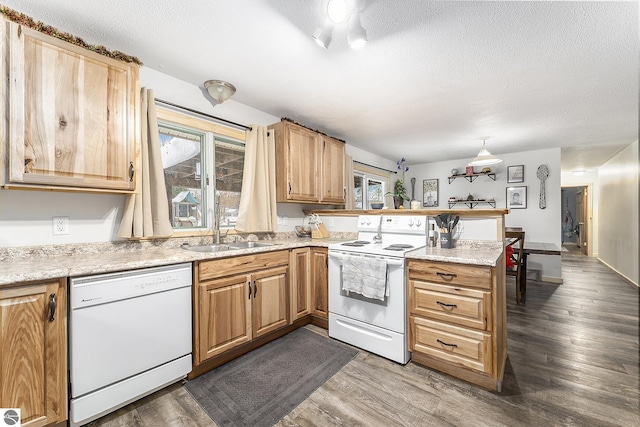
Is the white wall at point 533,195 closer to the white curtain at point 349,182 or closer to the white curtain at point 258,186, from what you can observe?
the white curtain at point 349,182

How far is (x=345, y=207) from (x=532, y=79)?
2.56 meters

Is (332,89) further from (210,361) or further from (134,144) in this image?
(210,361)

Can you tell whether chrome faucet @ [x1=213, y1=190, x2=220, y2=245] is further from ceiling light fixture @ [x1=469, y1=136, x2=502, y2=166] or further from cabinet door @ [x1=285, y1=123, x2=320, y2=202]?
ceiling light fixture @ [x1=469, y1=136, x2=502, y2=166]

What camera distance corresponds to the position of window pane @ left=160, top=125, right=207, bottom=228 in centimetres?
267

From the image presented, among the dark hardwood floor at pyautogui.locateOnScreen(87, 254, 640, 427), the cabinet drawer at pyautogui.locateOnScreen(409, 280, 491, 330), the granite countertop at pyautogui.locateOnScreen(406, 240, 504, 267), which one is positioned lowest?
the dark hardwood floor at pyautogui.locateOnScreen(87, 254, 640, 427)

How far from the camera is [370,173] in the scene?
5.50m

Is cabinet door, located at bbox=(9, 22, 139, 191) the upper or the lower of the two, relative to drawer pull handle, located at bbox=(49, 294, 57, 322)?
upper

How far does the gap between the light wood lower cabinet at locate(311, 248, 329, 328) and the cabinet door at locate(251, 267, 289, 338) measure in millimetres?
333

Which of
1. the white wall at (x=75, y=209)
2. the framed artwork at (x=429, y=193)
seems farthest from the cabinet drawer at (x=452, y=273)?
the framed artwork at (x=429, y=193)

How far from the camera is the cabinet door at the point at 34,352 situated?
5.00ft

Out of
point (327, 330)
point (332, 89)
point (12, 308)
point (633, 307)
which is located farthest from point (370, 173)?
point (633, 307)

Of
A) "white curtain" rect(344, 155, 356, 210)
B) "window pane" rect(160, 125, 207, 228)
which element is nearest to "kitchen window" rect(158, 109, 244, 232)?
"window pane" rect(160, 125, 207, 228)

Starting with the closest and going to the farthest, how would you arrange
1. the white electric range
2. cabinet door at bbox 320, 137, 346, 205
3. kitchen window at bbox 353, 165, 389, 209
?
1. the white electric range
2. cabinet door at bbox 320, 137, 346, 205
3. kitchen window at bbox 353, 165, 389, 209

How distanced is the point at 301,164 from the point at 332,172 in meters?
0.62
